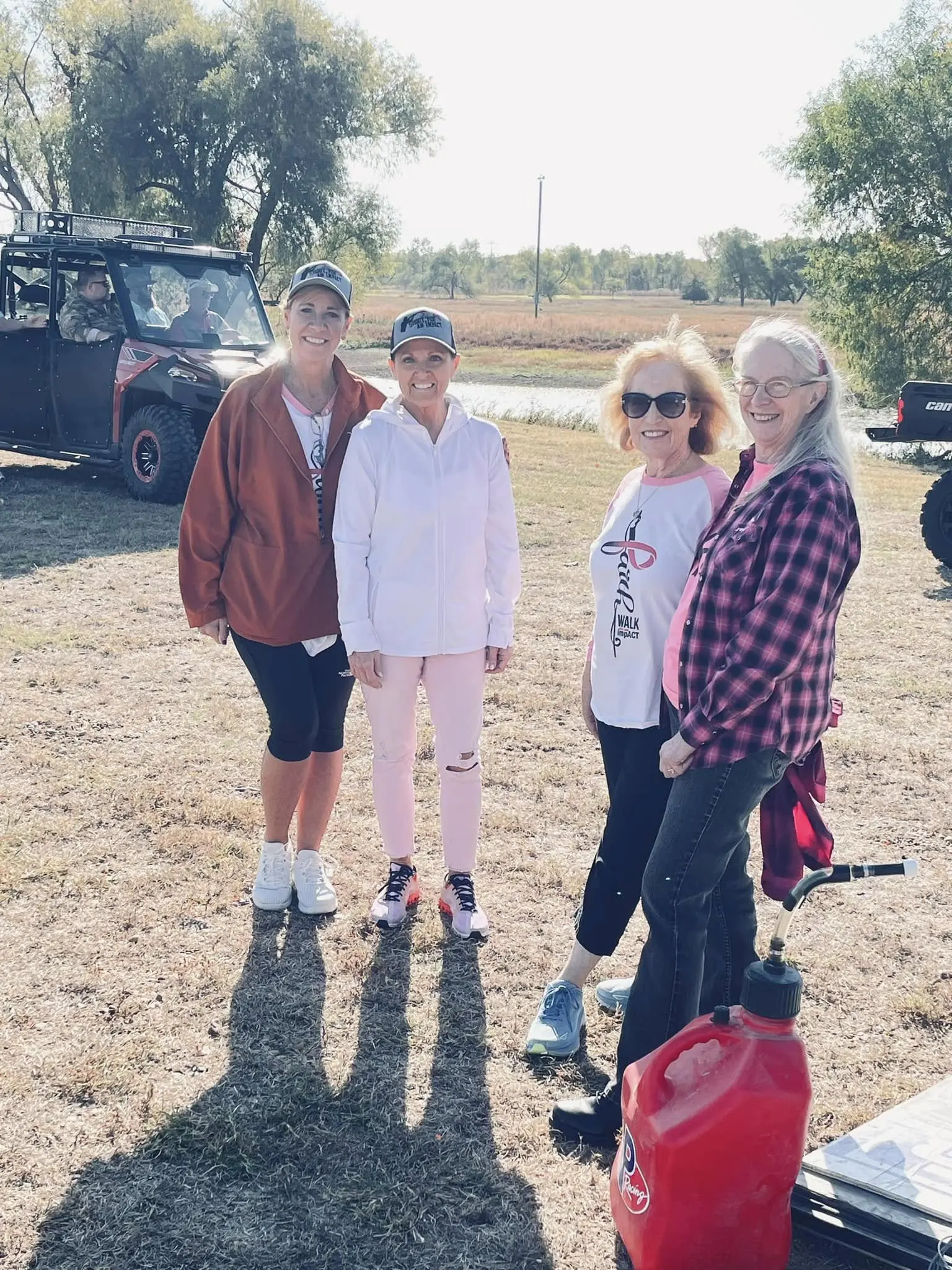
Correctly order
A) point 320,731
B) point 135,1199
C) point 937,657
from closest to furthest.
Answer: point 135,1199, point 320,731, point 937,657

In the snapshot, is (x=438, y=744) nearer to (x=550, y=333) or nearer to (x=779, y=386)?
(x=779, y=386)

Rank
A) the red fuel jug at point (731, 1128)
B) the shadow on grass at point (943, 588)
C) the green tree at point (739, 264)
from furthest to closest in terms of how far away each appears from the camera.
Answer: the green tree at point (739, 264) → the shadow on grass at point (943, 588) → the red fuel jug at point (731, 1128)

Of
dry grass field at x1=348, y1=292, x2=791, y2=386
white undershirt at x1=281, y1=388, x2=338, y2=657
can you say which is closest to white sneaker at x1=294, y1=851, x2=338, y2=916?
white undershirt at x1=281, y1=388, x2=338, y2=657

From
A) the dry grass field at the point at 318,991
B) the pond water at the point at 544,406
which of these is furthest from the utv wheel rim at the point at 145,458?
the pond water at the point at 544,406

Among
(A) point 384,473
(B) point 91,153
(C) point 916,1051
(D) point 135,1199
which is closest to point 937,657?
(C) point 916,1051

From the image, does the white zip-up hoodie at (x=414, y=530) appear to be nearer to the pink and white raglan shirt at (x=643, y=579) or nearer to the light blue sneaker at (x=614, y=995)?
the pink and white raglan shirt at (x=643, y=579)

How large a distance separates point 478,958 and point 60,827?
1.58m

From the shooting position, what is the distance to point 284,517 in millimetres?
3352

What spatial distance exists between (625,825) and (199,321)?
854 centimetres

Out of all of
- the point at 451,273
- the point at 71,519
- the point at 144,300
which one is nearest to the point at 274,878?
the point at 71,519

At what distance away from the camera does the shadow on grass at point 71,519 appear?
8.20 meters

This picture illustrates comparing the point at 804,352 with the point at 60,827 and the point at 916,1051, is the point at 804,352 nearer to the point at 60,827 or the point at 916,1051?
the point at 916,1051

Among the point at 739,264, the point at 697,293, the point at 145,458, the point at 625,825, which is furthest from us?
the point at 697,293

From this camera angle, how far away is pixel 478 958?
3438 millimetres
